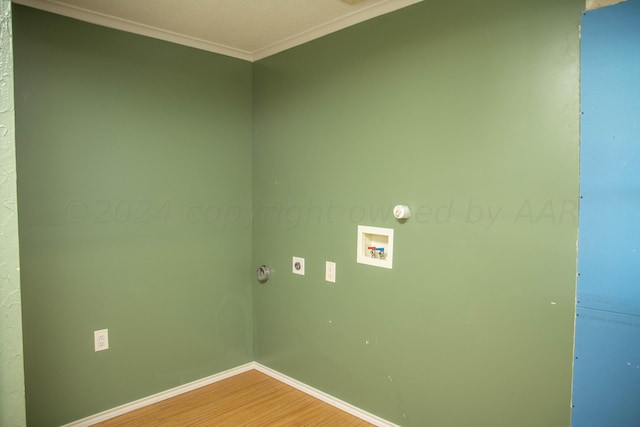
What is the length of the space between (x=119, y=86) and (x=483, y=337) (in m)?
2.51

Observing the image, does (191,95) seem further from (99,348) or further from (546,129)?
(546,129)

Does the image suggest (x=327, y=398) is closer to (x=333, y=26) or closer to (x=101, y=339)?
(x=101, y=339)

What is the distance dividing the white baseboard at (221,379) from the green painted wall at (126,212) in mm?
48

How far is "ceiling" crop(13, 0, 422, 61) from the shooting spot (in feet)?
7.27

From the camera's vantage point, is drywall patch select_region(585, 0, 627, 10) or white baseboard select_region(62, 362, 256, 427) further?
white baseboard select_region(62, 362, 256, 427)

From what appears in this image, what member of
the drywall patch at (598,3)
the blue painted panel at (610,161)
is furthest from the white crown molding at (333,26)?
the blue painted panel at (610,161)

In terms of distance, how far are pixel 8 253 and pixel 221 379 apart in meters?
2.02

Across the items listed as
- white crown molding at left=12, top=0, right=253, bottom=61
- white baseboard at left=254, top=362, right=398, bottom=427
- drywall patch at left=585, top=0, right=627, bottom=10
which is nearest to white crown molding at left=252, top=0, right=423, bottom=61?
white crown molding at left=12, top=0, right=253, bottom=61

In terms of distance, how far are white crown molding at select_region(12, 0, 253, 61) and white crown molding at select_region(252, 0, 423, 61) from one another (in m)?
0.22

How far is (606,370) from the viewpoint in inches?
61.6

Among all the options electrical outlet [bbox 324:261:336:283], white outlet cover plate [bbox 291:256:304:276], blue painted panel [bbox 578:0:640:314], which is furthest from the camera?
white outlet cover plate [bbox 291:256:304:276]

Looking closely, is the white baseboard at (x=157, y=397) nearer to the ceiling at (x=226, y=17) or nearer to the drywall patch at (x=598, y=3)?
the ceiling at (x=226, y=17)

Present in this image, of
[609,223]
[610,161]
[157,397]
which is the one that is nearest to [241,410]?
[157,397]

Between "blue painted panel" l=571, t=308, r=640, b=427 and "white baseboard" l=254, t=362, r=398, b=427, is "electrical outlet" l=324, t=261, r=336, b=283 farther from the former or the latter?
"blue painted panel" l=571, t=308, r=640, b=427
